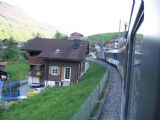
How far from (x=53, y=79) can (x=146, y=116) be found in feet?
113

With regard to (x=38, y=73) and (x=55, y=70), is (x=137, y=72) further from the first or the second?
(x=38, y=73)

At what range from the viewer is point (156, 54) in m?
0.99

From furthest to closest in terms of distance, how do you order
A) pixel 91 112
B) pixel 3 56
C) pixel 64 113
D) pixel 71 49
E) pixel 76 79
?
pixel 3 56, pixel 71 49, pixel 76 79, pixel 64 113, pixel 91 112

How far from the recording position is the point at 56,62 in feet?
117

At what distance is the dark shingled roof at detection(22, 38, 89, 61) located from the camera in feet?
116

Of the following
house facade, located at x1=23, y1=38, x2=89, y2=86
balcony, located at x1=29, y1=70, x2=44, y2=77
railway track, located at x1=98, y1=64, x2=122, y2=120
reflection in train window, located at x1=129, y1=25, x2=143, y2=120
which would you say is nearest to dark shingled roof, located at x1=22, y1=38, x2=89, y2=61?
house facade, located at x1=23, y1=38, x2=89, y2=86

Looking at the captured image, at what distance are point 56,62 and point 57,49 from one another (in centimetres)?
273

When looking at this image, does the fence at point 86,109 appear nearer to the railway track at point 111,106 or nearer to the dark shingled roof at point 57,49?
the railway track at point 111,106

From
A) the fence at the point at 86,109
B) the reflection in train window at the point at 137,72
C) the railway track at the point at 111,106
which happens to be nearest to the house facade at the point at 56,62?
the railway track at the point at 111,106

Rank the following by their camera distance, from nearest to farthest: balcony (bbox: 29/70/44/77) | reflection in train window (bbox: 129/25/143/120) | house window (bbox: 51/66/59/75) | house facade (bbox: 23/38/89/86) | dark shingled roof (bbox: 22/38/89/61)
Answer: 1. reflection in train window (bbox: 129/25/143/120)
2. house facade (bbox: 23/38/89/86)
3. house window (bbox: 51/66/59/75)
4. dark shingled roof (bbox: 22/38/89/61)
5. balcony (bbox: 29/70/44/77)

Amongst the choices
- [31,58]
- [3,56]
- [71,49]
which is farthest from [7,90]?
[3,56]

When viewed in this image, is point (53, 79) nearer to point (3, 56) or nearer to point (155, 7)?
point (155, 7)

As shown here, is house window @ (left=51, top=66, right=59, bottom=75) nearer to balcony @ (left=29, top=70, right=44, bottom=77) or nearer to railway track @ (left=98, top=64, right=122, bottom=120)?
balcony @ (left=29, top=70, right=44, bottom=77)

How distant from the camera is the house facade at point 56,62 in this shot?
3500cm
